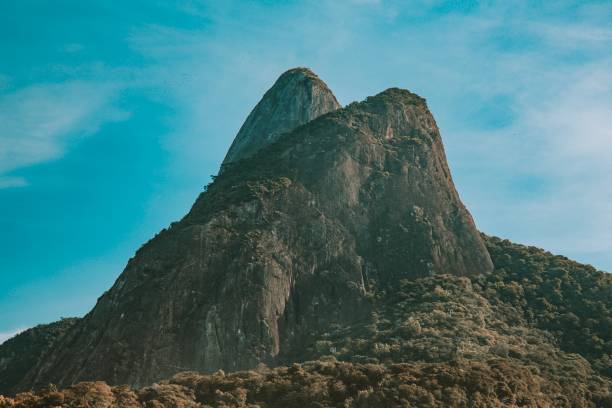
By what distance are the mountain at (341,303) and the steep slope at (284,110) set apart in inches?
817

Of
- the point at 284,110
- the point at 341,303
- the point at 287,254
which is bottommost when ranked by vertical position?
the point at 341,303

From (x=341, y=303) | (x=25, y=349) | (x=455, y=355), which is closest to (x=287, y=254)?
(x=341, y=303)

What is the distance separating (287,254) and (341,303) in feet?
24.7

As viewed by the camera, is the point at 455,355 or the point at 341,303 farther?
the point at 341,303

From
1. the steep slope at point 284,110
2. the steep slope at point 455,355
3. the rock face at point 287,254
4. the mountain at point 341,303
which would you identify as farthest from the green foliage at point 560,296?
the steep slope at point 284,110

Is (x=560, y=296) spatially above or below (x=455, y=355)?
above

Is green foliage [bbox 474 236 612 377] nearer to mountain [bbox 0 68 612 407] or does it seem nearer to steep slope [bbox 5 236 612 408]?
steep slope [bbox 5 236 612 408]

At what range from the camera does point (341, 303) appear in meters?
67.4

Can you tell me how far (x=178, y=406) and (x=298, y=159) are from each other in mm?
46729

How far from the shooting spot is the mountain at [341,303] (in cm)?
4584

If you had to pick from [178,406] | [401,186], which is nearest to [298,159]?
[401,186]

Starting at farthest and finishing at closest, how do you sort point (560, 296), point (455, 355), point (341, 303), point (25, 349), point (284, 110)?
point (284, 110) → point (25, 349) → point (560, 296) → point (341, 303) → point (455, 355)

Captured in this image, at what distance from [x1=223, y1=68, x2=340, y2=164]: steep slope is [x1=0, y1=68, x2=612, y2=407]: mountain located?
68.1ft

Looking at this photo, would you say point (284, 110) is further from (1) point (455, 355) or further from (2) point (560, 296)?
(1) point (455, 355)
